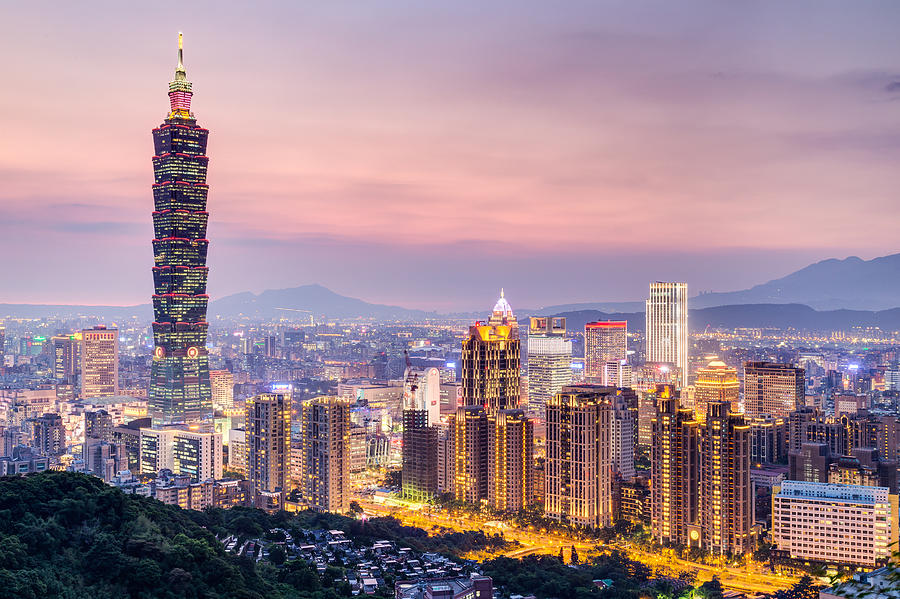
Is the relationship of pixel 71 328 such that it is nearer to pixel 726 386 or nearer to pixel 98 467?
pixel 98 467

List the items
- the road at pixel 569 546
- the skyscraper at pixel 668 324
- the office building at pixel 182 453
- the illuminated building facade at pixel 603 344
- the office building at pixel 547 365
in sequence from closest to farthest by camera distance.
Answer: the road at pixel 569 546
the office building at pixel 182 453
the office building at pixel 547 365
the illuminated building facade at pixel 603 344
the skyscraper at pixel 668 324

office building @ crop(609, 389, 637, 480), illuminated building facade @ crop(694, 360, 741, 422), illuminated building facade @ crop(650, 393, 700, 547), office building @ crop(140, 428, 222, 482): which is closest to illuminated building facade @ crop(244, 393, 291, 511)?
office building @ crop(140, 428, 222, 482)

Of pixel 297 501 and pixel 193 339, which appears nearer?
pixel 297 501

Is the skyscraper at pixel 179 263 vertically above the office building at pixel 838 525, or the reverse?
the skyscraper at pixel 179 263

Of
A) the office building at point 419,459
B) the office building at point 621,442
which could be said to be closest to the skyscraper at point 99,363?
the office building at point 419,459

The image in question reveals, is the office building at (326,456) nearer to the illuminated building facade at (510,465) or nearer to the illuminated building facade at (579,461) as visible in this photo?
the illuminated building facade at (510,465)

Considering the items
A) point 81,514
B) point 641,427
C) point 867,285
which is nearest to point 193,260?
point 641,427
